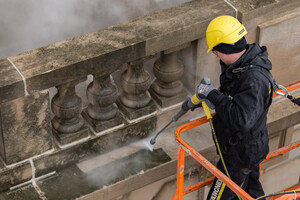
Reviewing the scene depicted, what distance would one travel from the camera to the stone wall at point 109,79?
525cm

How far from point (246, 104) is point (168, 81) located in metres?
1.15

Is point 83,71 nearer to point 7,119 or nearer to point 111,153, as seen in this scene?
point 7,119

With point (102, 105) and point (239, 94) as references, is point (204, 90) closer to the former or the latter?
point (239, 94)

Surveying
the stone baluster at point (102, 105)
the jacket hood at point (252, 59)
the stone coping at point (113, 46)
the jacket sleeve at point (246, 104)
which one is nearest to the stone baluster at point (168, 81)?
the stone coping at point (113, 46)

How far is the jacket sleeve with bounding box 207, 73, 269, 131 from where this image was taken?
201 inches

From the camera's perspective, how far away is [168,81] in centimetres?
610

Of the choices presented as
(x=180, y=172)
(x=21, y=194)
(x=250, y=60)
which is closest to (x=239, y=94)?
(x=250, y=60)

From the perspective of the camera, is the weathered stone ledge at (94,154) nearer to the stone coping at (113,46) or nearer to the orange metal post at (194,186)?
the orange metal post at (194,186)

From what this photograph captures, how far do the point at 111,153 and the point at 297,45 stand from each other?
2.01m

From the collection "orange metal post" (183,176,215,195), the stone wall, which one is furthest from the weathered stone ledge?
"orange metal post" (183,176,215,195)

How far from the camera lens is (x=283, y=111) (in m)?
6.73

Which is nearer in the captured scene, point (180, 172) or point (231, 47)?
point (231, 47)

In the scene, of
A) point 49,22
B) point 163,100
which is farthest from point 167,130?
point 49,22

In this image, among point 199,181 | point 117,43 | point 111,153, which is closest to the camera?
point 117,43
